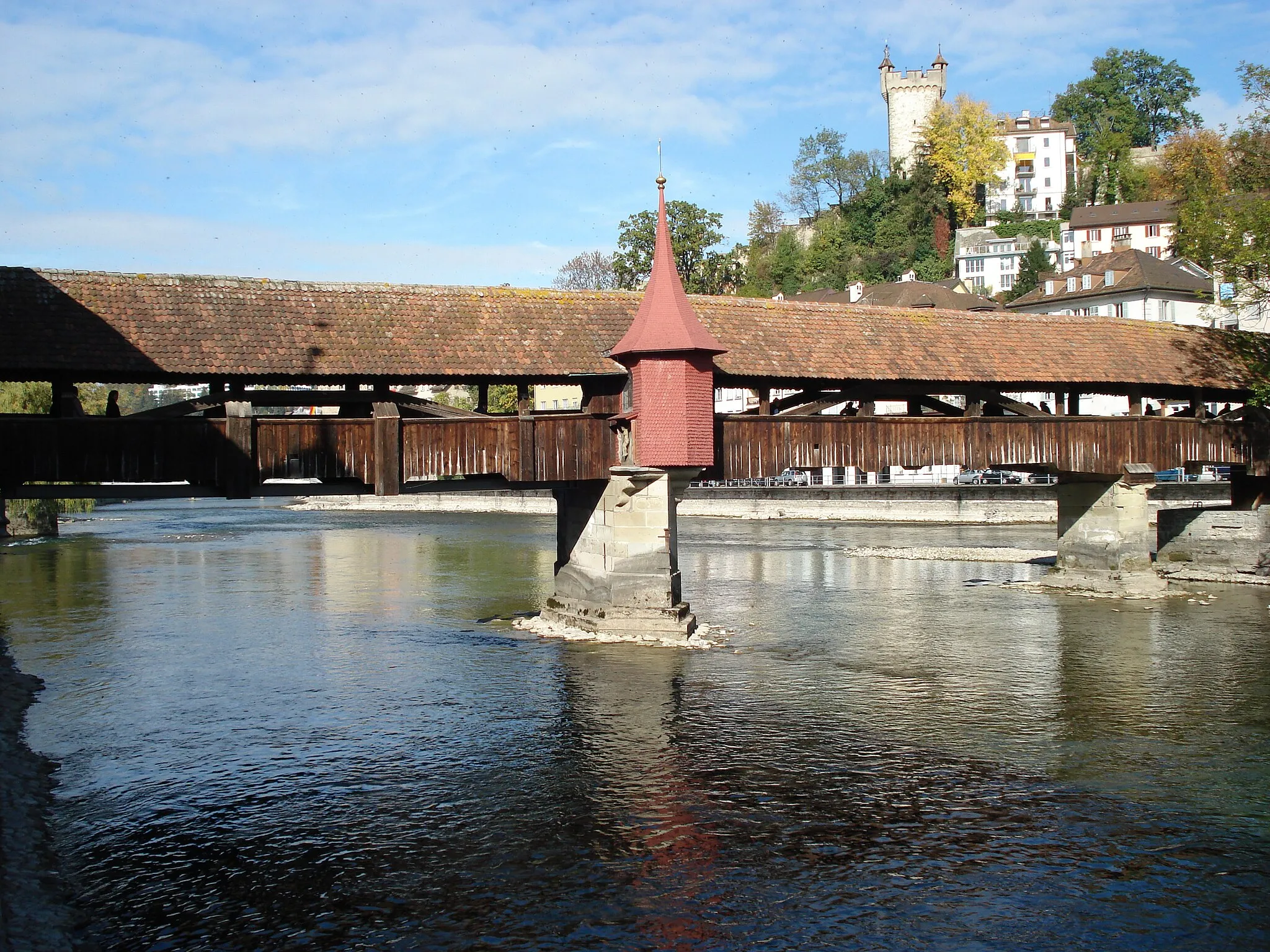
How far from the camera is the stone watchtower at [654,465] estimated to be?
15641 millimetres

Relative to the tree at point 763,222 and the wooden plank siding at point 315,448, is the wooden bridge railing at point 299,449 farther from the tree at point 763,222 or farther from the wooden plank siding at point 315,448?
the tree at point 763,222

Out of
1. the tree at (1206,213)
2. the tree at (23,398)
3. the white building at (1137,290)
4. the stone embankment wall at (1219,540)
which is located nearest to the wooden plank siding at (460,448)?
the stone embankment wall at (1219,540)

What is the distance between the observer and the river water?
7.41 metres

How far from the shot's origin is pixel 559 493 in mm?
17672

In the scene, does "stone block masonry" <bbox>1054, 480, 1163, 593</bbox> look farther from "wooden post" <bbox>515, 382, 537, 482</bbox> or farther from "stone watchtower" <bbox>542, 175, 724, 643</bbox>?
"wooden post" <bbox>515, 382, 537, 482</bbox>

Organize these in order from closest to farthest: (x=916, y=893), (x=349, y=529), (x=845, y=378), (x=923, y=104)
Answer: (x=916, y=893), (x=845, y=378), (x=349, y=529), (x=923, y=104)

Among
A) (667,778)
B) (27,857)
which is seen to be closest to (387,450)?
(667,778)

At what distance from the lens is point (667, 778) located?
1006 cm

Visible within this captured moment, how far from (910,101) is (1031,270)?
68.7 feet

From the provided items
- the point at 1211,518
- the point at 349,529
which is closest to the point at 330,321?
the point at 1211,518

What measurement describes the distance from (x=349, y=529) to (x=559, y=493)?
22485mm

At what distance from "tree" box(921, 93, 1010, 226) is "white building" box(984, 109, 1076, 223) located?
7045mm

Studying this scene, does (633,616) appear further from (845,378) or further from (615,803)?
(615,803)

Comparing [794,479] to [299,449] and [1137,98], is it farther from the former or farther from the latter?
[1137,98]
